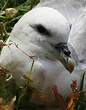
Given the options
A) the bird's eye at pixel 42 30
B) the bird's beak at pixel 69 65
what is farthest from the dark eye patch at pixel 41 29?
the bird's beak at pixel 69 65

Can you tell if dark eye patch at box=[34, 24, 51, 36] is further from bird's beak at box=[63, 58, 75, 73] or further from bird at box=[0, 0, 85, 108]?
bird's beak at box=[63, 58, 75, 73]

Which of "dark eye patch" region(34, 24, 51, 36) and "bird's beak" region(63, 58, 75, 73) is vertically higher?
"dark eye patch" region(34, 24, 51, 36)

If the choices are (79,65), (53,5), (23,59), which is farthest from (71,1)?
(23,59)

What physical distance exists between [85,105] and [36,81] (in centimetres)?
36

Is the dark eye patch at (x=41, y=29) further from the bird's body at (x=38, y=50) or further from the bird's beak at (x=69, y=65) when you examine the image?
the bird's beak at (x=69, y=65)

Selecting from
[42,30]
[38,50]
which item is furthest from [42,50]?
[42,30]

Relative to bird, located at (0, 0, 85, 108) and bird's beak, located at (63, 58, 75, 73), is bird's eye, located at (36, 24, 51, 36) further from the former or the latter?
bird's beak, located at (63, 58, 75, 73)

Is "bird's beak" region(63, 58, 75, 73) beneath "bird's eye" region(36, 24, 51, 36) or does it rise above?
beneath

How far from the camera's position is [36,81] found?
2371mm

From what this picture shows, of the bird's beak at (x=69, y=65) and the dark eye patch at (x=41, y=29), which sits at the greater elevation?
the dark eye patch at (x=41, y=29)

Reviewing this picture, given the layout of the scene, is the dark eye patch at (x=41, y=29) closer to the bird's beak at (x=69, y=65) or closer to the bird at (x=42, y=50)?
the bird at (x=42, y=50)

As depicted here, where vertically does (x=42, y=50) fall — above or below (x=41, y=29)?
below

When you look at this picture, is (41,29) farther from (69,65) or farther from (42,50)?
(69,65)

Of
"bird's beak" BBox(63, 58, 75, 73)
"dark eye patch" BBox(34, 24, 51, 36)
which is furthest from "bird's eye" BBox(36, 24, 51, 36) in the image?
"bird's beak" BBox(63, 58, 75, 73)
